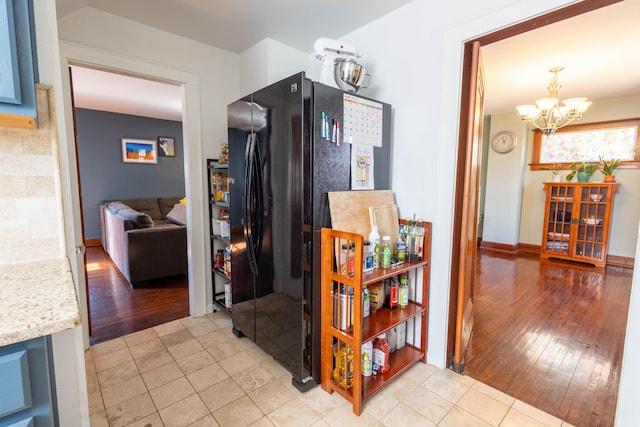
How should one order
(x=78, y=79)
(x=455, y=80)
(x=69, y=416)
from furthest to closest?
(x=78, y=79) → (x=455, y=80) → (x=69, y=416)

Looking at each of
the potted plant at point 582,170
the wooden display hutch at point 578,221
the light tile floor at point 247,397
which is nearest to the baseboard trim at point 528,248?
the wooden display hutch at point 578,221

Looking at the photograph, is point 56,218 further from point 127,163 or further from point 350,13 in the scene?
point 127,163

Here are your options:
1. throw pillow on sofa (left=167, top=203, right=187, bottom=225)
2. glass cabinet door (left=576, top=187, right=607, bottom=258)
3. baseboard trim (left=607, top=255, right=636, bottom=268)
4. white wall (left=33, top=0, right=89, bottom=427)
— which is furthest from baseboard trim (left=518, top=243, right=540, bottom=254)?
white wall (left=33, top=0, right=89, bottom=427)

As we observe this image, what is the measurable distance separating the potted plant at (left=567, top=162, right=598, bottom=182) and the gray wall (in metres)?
7.44

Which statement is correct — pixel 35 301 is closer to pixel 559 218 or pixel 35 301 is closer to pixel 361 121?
pixel 361 121

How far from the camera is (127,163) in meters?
5.85

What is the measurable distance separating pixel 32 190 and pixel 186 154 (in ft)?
5.08

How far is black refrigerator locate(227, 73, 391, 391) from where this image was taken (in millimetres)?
1606

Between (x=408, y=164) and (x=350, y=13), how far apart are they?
1.14m

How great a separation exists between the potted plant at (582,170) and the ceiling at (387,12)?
3.72 ft

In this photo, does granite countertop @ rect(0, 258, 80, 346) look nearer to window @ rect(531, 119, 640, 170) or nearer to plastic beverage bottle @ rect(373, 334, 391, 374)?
plastic beverage bottle @ rect(373, 334, 391, 374)

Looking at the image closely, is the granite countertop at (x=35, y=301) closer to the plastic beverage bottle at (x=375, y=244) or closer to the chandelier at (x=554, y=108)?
the plastic beverage bottle at (x=375, y=244)

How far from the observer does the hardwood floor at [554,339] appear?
1712 millimetres

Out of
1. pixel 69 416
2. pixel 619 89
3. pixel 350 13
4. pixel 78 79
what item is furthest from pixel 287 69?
pixel 619 89
